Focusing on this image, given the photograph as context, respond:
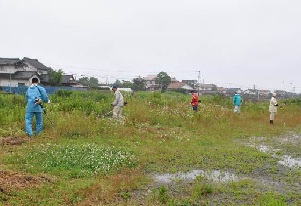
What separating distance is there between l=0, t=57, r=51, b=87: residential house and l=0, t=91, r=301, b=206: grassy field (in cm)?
3900

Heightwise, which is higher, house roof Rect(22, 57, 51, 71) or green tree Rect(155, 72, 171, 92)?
house roof Rect(22, 57, 51, 71)

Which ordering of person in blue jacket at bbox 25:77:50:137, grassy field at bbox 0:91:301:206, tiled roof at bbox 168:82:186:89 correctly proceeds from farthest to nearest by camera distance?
tiled roof at bbox 168:82:186:89
person in blue jacket at bbox 25:77:50:137
grassy field at bbox 0:91:301:206

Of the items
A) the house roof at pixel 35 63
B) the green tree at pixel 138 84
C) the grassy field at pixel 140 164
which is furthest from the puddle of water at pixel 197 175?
the green tree at pixel 138 84

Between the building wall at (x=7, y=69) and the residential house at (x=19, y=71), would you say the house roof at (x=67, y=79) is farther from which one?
the building wall at (x=7, y=69)

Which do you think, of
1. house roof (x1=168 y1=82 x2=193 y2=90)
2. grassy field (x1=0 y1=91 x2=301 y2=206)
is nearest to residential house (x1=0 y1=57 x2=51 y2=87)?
house roof (x1=168 y1=82 x2=193 y2=90)

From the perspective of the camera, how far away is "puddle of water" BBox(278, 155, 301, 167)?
830 cm

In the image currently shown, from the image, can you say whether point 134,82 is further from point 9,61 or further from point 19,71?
point 9,61

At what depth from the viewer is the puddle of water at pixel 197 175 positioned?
259 inches

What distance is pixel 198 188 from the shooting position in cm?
573

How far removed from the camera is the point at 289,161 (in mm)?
8711

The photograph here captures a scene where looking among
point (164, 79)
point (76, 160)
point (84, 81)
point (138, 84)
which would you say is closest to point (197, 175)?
point (76, 160)

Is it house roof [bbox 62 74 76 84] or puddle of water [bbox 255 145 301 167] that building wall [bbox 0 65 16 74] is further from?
puddle of water [bbox 255 145 301 167]

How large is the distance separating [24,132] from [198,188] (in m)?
6.68

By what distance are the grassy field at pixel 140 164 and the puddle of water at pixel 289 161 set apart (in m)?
0.02
